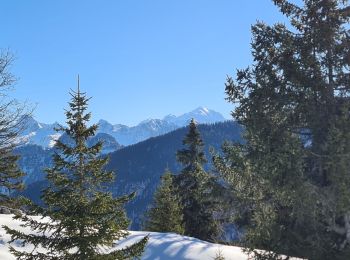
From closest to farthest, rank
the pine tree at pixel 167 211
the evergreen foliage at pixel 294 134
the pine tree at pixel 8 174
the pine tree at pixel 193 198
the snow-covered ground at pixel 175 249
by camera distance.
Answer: the evergreen foliage at pixel 294 134 → the snow-covered ground at pixel 175 249 → the pine tree at pixel 8 174 → the pine tree at pixel 167 211 → the pine tree at pixel 193 198

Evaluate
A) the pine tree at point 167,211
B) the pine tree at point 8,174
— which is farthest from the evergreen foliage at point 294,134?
the pine tree at point 167,211

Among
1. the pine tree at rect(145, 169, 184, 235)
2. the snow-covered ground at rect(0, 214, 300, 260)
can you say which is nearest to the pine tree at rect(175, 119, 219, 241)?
the pine tree at rect(145, 169, 184, 235)

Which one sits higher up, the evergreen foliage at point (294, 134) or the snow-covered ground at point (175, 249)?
the evergreen foliage at point (294, 134)

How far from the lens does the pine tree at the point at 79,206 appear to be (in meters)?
9.92

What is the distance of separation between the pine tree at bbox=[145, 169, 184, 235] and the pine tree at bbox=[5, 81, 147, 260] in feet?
75.3

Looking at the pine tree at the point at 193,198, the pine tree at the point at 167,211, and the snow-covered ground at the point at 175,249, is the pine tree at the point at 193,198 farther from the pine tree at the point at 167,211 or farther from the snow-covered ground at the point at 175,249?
the snow-covered ground at the point at 175,249

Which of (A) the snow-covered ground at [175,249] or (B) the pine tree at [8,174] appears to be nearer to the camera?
(A) the snow-covered ground at [175,249]

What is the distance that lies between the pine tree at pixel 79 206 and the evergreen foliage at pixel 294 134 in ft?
19.0

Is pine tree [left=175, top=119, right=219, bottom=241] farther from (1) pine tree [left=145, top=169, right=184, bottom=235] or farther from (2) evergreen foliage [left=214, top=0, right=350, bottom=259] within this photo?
(2) evergreen foliage [left=214, top=0, right=350, bottom=259]

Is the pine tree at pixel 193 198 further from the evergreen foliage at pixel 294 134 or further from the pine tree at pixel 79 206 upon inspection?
the pine tree at pixel 79 206

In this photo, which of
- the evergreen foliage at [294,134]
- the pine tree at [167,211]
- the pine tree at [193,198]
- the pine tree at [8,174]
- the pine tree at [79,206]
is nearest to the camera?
the pine tree at [79,206]

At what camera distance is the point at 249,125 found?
600 inches

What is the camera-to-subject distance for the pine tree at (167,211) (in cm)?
3359

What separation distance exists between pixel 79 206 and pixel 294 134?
8.63 m
